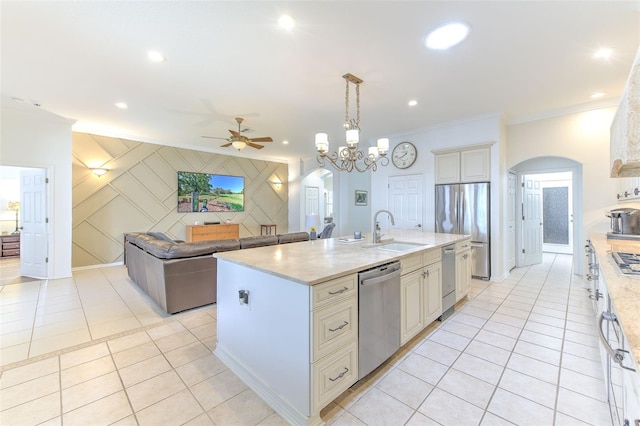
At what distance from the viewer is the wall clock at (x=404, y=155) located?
5.42 metres

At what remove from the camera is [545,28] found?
2.30 metres

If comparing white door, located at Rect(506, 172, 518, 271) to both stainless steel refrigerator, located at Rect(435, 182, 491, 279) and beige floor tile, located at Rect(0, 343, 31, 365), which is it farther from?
beige floor tile, located at Rect(0, 343, 31, 365)

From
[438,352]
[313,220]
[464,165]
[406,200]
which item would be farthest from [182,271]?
[313,220]

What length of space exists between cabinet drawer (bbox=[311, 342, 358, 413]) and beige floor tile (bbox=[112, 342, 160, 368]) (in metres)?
1.65

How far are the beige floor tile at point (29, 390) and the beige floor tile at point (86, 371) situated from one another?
0.05 metres

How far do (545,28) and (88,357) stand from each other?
4.89m

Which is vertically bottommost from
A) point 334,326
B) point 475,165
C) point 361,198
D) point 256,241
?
point 334,326

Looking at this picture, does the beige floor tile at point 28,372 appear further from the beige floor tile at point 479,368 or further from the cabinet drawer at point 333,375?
the beige floor tile at point 479,368

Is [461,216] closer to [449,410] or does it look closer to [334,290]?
[449,410]

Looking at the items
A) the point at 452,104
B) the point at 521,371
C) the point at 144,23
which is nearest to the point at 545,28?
the point at 452,104

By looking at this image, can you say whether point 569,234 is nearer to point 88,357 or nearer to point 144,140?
point 88,357

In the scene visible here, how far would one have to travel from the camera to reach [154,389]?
74.2 inches

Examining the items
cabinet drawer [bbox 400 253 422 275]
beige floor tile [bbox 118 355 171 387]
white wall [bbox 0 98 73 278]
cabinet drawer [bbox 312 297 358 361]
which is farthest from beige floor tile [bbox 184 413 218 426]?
white wall [bbox 0 98 73 278]

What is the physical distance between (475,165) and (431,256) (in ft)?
9.32
